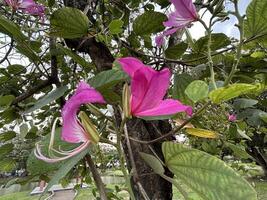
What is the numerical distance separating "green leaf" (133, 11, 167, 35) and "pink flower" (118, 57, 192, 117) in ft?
1.22

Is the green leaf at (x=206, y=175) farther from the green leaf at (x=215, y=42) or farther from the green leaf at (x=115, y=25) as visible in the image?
the green leaf at (x=215, y=42)

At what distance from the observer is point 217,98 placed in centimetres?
33

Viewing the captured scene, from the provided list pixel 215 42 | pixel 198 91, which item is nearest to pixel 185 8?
pixel 198 91

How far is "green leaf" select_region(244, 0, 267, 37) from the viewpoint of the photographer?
0.41m

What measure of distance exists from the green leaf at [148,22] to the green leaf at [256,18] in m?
0.22

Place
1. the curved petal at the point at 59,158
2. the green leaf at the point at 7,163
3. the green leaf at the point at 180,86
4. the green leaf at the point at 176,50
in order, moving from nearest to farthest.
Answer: the curved petal at the point at 59,158 < the green leaf at the point at 180,86 < the green leaf at the point at 176,50 < the green leaf at the point at 7,163

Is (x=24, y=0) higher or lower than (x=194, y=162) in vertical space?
→ higher

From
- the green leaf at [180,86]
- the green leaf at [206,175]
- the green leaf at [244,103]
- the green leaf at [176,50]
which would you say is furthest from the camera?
the green leaf at [176,50]

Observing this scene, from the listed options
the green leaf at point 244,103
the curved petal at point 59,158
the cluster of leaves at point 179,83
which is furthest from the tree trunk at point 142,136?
the curved petal at point 59,158

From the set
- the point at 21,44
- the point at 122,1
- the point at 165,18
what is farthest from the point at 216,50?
the point at 21,44

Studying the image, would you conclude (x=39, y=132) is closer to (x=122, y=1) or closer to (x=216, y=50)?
(x=122, y=1)

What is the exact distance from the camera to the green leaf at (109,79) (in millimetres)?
329

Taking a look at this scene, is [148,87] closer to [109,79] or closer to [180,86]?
[109,79]

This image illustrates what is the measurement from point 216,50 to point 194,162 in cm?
47
